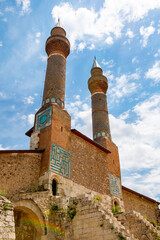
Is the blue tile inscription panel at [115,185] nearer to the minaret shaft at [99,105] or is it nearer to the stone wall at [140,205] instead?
the stone wall at [140,205]

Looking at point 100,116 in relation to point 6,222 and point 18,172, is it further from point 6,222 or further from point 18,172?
point 6,222

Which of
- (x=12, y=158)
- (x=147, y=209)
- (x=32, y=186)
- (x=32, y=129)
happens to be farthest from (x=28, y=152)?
(x=147, y=209)

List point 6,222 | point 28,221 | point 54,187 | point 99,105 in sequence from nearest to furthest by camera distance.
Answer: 1. point 6,222
2. point 28,221
3. point 54,187
4. point 99,105

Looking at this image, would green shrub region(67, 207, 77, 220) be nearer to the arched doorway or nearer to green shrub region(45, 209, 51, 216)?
green shrub region(45, 209, 51, 216)

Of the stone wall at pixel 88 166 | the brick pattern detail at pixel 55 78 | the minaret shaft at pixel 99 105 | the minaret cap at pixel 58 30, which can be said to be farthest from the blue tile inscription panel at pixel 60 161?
the minaret cap at pixel 58 30

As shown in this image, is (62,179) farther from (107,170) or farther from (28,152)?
(107,170)

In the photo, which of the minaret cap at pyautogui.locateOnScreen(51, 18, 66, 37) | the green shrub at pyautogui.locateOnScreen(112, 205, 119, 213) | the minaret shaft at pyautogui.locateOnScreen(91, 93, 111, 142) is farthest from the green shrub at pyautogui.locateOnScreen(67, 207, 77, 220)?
the minaret cap at pyautogui.locateOnScreen(51, 18, 66, 37)

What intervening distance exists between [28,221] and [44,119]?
16.4 feet

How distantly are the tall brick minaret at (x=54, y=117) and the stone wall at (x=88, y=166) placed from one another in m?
0.61

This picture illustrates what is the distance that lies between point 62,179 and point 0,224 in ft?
19.2

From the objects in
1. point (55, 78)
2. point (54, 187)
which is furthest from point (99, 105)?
point (54, 187)

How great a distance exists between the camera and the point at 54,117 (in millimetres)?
11422

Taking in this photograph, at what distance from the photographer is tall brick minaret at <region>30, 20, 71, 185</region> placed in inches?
405

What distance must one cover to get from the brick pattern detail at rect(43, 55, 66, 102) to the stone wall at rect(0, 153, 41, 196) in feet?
14.4
